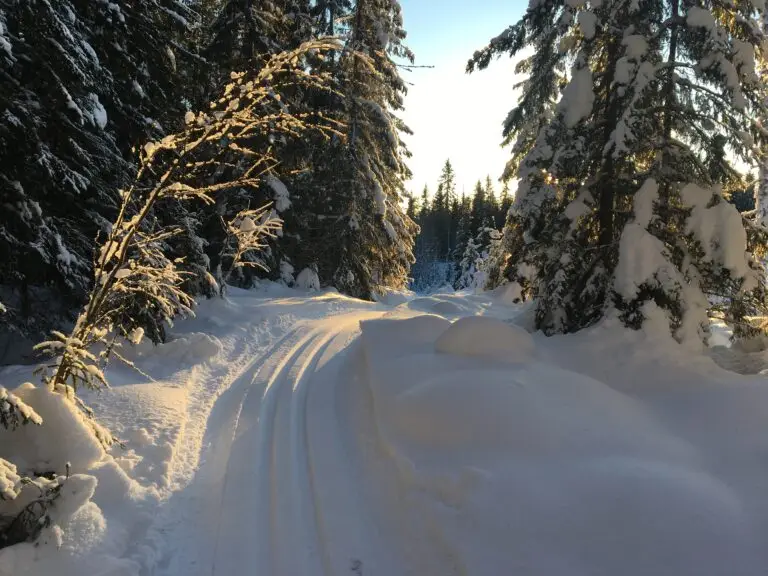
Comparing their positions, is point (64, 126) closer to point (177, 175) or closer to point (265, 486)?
point (177, 175)

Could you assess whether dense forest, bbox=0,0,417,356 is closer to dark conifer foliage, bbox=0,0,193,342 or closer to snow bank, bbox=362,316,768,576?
dark conifer foliage, bbox=0,0,193,342

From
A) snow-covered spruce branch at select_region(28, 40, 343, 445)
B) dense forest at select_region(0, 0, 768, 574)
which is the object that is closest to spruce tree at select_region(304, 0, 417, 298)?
dense forest at select_region(0, 0, 768, 574)

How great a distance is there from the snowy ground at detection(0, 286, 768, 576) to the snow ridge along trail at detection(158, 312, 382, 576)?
0.7 inches

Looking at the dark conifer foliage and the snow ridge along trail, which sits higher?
the dark conifer foliage

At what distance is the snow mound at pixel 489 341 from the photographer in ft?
19.9

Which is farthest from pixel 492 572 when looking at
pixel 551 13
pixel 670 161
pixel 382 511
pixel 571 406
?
pixel 551 13

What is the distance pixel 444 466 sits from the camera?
410 cm

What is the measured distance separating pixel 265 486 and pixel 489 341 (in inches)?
132

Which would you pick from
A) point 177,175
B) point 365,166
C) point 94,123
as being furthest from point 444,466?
point 365,166

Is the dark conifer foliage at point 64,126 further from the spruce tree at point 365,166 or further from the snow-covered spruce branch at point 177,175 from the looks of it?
the spruce tree at point 365,166

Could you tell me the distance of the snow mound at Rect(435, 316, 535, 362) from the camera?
6055mm

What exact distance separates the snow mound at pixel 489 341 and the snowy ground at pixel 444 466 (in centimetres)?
2

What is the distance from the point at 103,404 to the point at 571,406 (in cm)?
521

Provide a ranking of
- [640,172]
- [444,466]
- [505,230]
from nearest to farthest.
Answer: [444,466] < [640,172] < [505,230]
